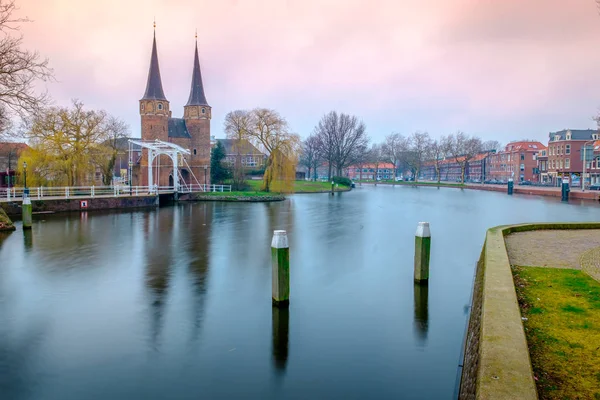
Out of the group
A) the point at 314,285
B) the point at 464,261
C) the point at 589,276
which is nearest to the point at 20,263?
the point at 314,285

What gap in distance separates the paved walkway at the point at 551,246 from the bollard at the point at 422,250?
166cm

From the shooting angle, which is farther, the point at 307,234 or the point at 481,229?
the point at 481,229

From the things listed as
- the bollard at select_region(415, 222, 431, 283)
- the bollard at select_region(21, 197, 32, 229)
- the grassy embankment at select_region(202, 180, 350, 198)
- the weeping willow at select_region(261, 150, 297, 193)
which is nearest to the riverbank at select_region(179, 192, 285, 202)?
the grassy embankment at select_region(202, 180, 350, 198)

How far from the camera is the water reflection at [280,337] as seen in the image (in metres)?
6.21

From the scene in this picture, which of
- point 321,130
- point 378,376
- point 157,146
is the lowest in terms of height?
point 378,376

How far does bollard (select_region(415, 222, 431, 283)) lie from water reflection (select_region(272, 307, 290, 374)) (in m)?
3.23

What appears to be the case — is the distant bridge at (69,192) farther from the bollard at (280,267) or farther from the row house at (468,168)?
the row house at (468,168)

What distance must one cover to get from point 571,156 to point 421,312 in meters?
63.6

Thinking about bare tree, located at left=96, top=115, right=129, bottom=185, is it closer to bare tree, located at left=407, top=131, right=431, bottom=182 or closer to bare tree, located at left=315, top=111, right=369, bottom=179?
bare tree, located at left=315, top=111, right=369, bottom=179

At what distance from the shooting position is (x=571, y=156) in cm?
6038

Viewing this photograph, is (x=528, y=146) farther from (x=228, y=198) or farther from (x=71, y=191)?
(x=71, y=191)

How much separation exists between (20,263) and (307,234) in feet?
33.5

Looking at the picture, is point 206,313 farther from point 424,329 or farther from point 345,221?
point 345,221

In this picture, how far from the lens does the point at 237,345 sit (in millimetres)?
6758
